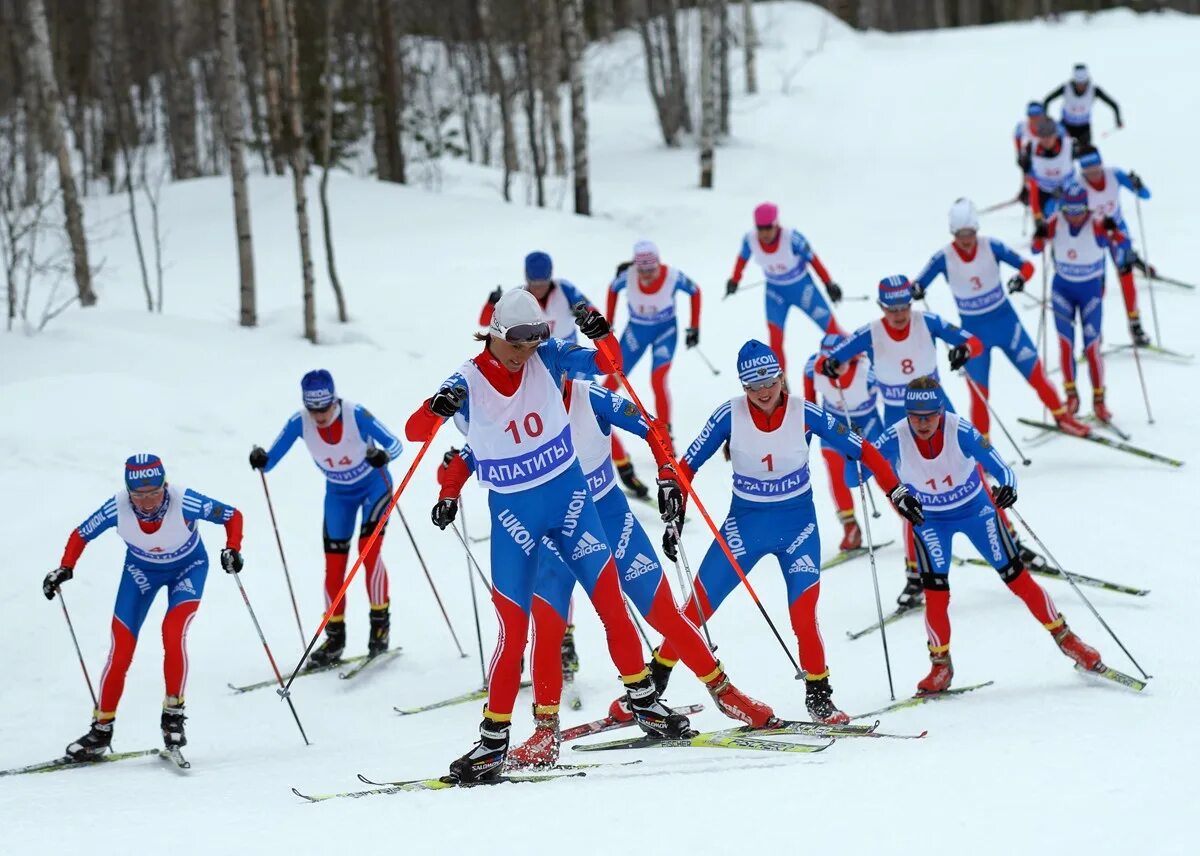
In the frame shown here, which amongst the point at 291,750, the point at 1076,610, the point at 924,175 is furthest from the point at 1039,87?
the point at 291,750

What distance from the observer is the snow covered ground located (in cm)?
480

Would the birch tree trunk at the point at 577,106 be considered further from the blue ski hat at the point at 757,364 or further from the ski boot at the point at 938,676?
the ski boot at the point at 938,676

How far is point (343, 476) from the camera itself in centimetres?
891

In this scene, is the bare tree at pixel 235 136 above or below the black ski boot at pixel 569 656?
above

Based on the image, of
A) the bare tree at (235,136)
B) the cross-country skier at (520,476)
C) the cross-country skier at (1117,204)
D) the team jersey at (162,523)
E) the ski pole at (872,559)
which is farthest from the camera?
the bare tree at (235,136)

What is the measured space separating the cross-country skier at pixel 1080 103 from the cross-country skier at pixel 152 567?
1425 centimetres

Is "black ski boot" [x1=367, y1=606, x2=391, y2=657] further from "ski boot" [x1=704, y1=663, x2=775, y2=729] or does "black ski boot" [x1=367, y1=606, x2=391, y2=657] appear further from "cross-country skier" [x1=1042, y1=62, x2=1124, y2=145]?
"cross-country skier" [x1=1042, y1=62, x2=1124, y2=145]

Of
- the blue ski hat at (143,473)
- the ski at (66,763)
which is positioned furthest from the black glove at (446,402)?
the ski at (66,763)

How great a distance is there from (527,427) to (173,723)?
3334 millimetres

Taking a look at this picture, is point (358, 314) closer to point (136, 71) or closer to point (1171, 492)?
point (1171, 492)

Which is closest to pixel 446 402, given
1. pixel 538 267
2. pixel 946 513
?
pixel 946 513

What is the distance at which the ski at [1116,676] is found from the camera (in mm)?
6430

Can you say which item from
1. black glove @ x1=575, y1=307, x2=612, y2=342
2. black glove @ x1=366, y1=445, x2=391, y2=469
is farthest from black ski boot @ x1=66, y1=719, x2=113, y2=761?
black glove @ x1=575, y1=307, x2=612, y2=342

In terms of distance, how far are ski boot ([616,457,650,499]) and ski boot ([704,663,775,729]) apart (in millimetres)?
4972
